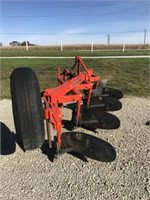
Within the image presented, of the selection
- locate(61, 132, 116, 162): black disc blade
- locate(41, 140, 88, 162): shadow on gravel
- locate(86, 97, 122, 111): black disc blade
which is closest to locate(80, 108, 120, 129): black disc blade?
locate(86, 97, 122, 111): black disc blade

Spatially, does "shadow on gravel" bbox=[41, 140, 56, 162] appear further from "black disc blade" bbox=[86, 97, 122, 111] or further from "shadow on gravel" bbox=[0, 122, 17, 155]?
"black disc blade" bbox=[86, 97, 122, 111]

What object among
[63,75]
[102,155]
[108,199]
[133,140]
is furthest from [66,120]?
[108,199]

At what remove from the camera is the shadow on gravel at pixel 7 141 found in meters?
4.16

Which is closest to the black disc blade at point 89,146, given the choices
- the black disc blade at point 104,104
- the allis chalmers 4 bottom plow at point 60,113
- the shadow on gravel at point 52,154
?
the allis chalmers 4 bottom plow at point 60,113

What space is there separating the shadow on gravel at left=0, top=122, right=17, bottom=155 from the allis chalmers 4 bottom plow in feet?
1.93

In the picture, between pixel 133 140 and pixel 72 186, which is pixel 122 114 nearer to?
pixel 133 140

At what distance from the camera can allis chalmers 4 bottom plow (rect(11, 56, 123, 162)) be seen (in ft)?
9.39

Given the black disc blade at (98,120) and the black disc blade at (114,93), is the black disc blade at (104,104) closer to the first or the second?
the black disc blade at (98,120)

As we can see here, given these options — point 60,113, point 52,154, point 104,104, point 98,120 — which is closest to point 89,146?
point 52,154

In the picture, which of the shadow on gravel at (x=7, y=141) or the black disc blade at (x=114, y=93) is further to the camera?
the black disc blade at (x=114, y=93)

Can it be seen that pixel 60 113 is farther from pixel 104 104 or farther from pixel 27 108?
pixel 104 104

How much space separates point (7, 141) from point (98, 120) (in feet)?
4.85

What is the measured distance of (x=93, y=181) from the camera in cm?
334

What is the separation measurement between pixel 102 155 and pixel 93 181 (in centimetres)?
46
